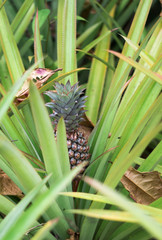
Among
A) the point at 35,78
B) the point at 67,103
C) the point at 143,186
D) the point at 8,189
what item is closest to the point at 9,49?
the point at 35,78

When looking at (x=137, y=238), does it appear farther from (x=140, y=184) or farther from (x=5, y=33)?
(x=5, y=33)

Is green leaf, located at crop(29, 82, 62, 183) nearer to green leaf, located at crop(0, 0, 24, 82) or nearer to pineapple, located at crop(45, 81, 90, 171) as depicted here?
pineapple, located at crop(45, 81, 90, 171)

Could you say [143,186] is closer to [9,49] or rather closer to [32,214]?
[32,214]

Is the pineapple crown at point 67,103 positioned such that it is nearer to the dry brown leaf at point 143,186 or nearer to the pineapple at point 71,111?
the pineapple at point 71,111

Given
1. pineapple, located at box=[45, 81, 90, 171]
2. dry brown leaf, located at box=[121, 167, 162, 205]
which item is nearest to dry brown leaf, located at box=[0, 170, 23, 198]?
pineapple, located at box=[45, 81, 90, 171]

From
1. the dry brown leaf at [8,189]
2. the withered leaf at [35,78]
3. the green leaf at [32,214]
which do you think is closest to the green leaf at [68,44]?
the withered leaf at [35,78]

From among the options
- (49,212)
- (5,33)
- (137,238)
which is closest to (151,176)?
(137,238)
